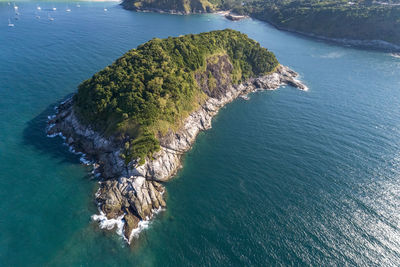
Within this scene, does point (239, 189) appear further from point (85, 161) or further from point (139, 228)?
point (85, 161)

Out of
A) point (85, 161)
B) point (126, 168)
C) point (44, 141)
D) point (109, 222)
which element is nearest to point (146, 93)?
point (126, 168)

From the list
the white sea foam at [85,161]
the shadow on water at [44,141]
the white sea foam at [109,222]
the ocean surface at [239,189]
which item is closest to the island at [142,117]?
the white sea foam at [109,222]

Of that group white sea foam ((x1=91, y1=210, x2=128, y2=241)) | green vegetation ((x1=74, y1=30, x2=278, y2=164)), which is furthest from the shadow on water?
white sea foam ((x1=91, y1=210, x2=128, y2=241))

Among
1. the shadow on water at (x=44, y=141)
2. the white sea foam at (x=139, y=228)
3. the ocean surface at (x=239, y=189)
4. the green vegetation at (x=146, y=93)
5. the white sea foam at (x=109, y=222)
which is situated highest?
the green vegetation at (x=146, y=93)

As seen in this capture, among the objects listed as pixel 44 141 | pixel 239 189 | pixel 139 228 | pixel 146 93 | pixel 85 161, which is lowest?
pixel 139 228

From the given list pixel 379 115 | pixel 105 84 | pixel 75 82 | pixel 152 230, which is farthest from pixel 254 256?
pixel 75 82

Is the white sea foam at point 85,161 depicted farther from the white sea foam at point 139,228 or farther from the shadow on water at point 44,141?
the white sea foam at point 139,228

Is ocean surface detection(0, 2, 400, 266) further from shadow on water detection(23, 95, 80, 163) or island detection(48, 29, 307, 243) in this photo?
island detection(48, 29, 307, 243)
